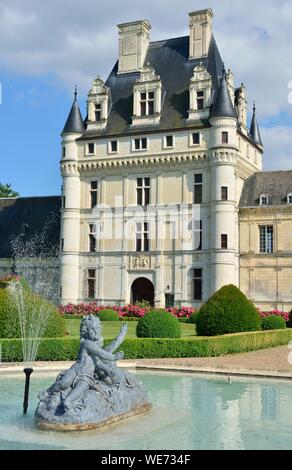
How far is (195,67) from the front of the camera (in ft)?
144

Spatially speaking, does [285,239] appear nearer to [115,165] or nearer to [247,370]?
[115,165]

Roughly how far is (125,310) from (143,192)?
915 centimetres

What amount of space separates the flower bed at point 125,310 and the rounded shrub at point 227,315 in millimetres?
12046

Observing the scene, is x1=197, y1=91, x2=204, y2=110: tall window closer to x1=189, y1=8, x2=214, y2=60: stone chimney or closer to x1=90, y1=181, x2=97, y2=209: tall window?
x1=189, y1=8, x2=214, y2=60: stone chimney

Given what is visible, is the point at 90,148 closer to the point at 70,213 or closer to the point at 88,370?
the point at 70,213

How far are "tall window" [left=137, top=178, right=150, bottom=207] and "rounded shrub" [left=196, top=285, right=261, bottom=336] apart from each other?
19.7 metres

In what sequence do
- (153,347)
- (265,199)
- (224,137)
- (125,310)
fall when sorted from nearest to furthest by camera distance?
1. (153,347)
2. (125,310)
3. (224,137)
4. (265,199)

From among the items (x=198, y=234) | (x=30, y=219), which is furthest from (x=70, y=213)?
(x=198, y=234)

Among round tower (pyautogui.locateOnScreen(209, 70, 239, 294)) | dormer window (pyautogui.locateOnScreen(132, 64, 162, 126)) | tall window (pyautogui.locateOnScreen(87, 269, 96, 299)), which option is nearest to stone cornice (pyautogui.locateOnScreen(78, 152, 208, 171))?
round tower (pyautogui.locateOnScreen(209, 70, 239, 294))

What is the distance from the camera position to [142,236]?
44.5m

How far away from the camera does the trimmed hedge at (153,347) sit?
19.6 meters

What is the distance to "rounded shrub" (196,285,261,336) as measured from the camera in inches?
965

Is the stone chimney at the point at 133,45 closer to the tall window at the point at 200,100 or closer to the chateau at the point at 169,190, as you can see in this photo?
the chateau at the point at 169,190
